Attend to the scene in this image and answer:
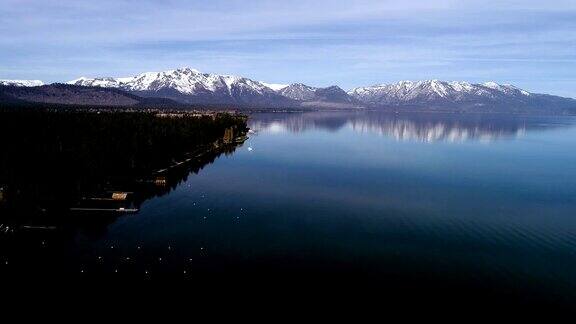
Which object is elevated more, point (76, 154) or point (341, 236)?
point (76, 154)

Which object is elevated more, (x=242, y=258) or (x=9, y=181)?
(x=9, y=181)

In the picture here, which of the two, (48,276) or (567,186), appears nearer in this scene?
(48,276)

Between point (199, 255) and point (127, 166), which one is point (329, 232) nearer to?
point (199, 255)

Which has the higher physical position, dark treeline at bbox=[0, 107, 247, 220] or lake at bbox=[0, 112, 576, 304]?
dark treeline at bbox=[0, 107, 247, 220]

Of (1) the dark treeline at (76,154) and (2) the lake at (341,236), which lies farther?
(1) the dark treeline at (76,154)

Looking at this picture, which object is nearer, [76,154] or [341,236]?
[341,236]

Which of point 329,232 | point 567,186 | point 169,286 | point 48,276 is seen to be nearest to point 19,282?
point 48,276

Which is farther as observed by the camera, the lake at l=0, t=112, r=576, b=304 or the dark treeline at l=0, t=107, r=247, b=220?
the dark treeline at l=0, t=107, r=247, b=220

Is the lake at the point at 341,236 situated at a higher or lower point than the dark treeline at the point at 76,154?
lower
